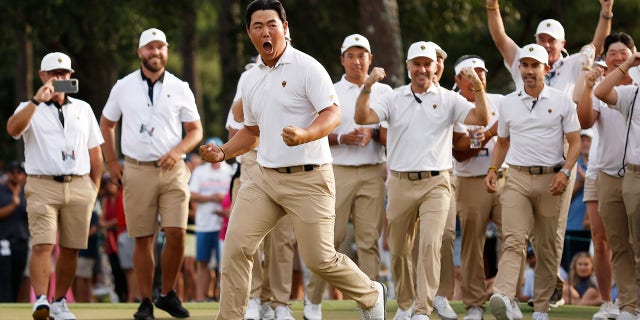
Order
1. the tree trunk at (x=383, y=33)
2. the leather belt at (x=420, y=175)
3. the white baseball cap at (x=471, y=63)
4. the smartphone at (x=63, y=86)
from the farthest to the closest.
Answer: the tree trunk at (x=383, y=33) → the white baseball cap at (x=471, y=63) → the smartphone at (x=63, y=86) → the leather belt at (x=420, y=175)

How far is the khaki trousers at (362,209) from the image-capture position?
13.7 m

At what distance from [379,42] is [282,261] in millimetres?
8160

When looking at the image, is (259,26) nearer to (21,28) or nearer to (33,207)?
(33,207)

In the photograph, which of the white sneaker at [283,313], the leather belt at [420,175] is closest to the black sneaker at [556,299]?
the leather belt at [420,175]

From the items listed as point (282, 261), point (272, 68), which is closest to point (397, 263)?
point (282, 261)

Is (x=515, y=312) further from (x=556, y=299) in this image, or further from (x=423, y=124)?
(x=423, y=124)

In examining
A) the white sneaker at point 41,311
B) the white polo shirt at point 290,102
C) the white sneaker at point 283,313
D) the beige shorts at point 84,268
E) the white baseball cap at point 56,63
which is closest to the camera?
the white polo shirt at point 290,102

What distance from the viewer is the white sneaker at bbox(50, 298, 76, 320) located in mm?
13984

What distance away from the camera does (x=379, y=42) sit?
70.5 feet

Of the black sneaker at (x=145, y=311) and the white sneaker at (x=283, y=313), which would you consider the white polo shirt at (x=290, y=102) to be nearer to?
the white sneaker at (x=283, y=313)

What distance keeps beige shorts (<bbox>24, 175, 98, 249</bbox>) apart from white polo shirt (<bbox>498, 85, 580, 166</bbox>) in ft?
13.8

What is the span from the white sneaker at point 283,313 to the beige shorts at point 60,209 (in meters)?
2.08

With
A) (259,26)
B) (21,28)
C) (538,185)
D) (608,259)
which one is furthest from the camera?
(21,28)

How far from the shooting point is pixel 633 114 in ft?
42.4
